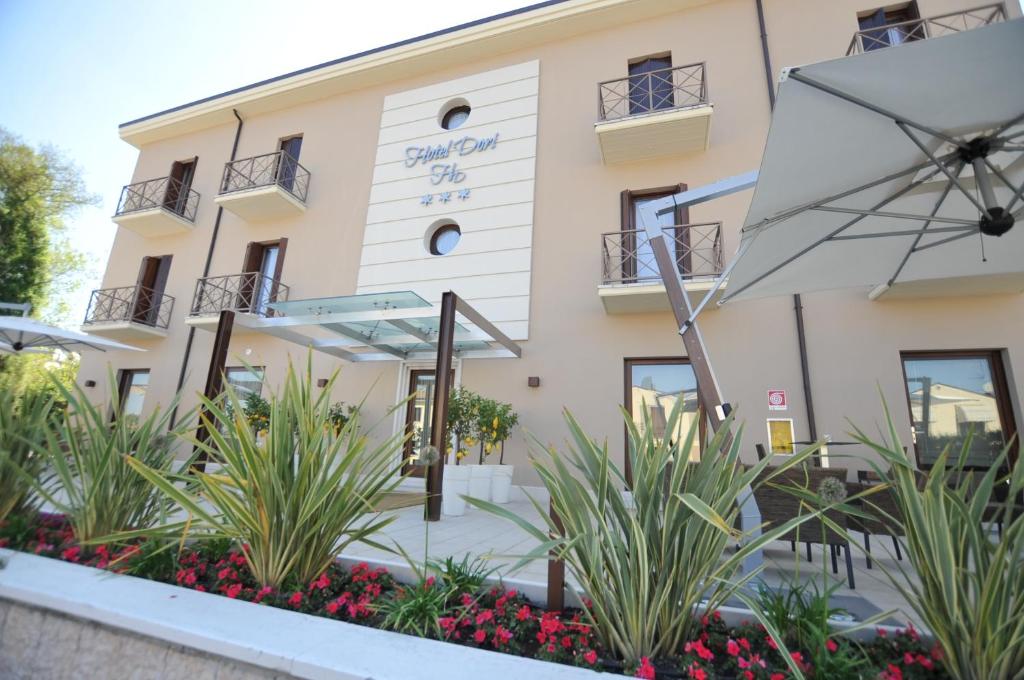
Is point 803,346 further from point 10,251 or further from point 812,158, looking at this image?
point 10,251

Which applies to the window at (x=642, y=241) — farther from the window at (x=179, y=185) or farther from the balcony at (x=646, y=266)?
the window at (x=179, y=185)

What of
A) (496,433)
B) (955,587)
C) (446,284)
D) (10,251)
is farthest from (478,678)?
(10,251)

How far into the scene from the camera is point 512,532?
14.1 ft

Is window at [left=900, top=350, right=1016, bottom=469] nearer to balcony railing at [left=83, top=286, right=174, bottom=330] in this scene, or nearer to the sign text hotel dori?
the sign text hotel dori

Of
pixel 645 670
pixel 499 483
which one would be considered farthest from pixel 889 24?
pixel 645 670

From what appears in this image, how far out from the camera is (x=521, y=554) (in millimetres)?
3291

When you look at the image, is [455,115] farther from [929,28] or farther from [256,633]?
[256,633]

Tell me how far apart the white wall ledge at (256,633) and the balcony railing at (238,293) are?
7080 millimetres

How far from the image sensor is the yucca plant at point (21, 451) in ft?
9.05

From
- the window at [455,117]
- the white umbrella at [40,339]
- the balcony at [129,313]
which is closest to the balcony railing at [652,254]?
the window at [455,117]

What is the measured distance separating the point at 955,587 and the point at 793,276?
2.79 meters

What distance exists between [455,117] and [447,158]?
3.56 ft

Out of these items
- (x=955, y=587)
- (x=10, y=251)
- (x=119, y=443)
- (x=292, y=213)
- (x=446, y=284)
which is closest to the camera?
(x=955, y=587)

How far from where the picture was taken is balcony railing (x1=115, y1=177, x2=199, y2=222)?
33.2 ft
